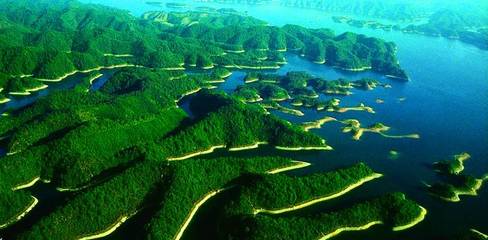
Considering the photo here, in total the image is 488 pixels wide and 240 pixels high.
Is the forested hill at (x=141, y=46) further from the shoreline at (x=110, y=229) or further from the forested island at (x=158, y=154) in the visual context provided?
the shoreline at (x=110, y=229)

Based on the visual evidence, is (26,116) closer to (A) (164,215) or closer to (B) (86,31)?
(A) (164,215)

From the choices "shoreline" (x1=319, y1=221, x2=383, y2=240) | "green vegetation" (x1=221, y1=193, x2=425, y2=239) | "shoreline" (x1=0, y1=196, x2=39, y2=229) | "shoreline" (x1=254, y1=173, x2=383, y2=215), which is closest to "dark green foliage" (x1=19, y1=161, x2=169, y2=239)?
"shoreline" (x1=0, y1=196, x2=39, y2=229)

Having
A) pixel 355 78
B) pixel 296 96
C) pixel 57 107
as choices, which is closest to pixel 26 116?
pixel 57 107

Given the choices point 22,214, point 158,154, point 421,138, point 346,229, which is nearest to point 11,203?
point 22,214

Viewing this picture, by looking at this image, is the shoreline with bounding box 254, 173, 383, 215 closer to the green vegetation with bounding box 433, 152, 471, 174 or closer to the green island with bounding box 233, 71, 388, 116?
the green vegetation with bounding box 433, 152, 471, 174

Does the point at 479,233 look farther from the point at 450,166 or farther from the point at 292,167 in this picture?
the point at 292,167

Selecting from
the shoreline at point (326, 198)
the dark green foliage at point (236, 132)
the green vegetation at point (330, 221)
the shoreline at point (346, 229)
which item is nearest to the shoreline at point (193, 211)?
the green vegetation at point (330, 221)
